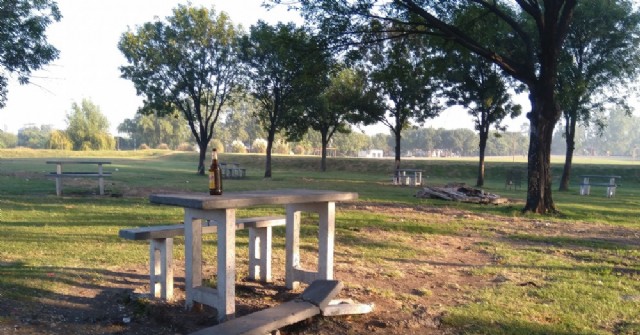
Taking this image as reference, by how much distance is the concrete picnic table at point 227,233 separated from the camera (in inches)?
151

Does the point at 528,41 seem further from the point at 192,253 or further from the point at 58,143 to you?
the point at 58,143

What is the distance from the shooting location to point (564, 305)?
15.9 ft

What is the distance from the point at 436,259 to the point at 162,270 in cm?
400

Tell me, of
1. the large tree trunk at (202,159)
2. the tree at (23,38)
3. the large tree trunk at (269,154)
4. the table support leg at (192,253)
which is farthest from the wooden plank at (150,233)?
the large tree trunk at (269,154)

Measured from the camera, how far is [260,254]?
18.1 feet

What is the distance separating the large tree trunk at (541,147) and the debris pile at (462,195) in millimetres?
2634

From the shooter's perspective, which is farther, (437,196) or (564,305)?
(437,196)

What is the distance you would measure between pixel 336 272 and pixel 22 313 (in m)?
3.19

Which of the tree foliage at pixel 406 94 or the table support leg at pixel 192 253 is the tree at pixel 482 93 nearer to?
the tree foliage at pixel 406 94

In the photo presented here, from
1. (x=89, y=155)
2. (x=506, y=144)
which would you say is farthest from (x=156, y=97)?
(x=506, y=144)

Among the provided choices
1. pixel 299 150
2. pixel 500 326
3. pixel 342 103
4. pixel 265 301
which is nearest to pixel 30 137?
pixel 299 150

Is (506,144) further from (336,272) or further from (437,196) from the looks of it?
(336,272)

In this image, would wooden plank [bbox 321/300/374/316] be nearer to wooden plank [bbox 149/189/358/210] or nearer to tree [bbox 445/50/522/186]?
wooden plank [bbox 149/189/358/210]

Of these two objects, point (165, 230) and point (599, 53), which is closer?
point (165, 230)
